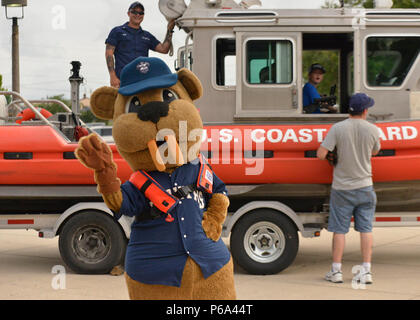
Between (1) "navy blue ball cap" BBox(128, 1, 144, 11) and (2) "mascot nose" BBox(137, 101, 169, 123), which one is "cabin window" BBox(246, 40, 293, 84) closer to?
(1) "navy blue ball cap" BBox(128, 1, 144, 11)

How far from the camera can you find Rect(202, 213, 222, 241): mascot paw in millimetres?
3973

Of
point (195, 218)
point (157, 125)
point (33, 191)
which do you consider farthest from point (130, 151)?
point (33, 191)

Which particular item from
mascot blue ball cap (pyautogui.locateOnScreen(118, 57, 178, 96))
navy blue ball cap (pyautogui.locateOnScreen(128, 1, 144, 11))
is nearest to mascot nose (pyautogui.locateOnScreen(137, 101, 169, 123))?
mascot blue ball cap (pyautogui.locateOnScreen(118, 57, 178, 96))


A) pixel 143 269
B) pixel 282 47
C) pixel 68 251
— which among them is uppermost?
pixel 282 47

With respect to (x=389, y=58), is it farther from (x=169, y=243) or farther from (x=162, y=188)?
(x=169, y=243)

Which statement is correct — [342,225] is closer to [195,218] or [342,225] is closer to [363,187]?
[363,187]

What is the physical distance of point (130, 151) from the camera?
13.2 ft

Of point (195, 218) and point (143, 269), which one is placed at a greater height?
point (195, 218)

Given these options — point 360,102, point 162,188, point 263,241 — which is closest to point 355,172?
point 360,102

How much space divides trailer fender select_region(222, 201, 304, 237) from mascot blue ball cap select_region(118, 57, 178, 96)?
11.4 feet

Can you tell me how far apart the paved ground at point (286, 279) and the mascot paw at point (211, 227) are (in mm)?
2494

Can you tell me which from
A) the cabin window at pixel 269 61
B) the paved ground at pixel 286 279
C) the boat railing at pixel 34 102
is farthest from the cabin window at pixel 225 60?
the paved ground at pixel 286 279

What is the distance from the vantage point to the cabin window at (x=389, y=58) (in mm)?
7855

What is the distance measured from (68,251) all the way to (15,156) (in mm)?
1203
